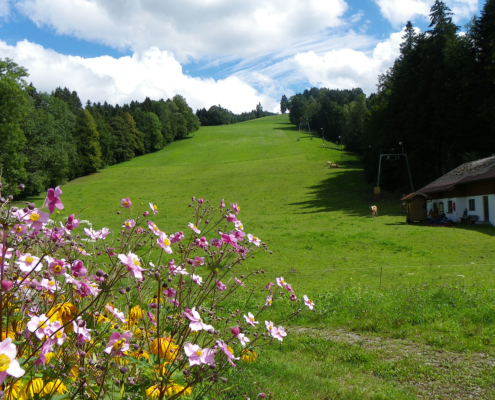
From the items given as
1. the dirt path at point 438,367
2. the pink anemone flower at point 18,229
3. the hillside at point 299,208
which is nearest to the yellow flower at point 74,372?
the pink anemone flower at point 18,229

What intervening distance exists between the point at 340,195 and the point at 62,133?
108 ft

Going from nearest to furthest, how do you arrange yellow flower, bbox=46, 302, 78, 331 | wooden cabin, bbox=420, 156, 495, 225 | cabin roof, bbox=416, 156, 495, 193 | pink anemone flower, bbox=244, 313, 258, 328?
pink anemone flower, bbox=244, 313, 258, 328, yellow flower, bbox=46, 302, 78, 331, wooden cabin, bbox=420, 156, 495, 225, cabin roof, bbox=416, 156, 495, 193

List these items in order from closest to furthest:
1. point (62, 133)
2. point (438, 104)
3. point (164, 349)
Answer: point (164, 349) → point (438, 104) → point (62, 133)

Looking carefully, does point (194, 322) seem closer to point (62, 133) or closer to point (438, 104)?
point (438, 104)

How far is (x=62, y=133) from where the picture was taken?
46.7m

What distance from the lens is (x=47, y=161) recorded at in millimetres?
39969

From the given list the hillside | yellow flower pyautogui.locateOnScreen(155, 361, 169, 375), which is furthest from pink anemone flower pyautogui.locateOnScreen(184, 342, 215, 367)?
the hillside

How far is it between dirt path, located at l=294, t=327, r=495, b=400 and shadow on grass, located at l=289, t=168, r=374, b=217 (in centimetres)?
2388

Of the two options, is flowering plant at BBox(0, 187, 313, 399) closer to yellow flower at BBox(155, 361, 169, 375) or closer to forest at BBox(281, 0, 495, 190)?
yellow flower at BBox(155, 361, 169, 375)

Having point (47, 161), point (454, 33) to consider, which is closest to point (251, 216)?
point (47, 161)

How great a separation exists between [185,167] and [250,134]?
36905 mm

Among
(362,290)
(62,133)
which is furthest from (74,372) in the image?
(62,133)

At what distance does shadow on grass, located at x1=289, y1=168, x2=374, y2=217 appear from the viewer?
3276cm

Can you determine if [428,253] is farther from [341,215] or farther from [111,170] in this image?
[111,170]
